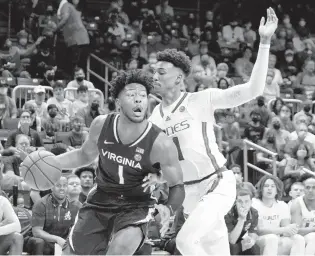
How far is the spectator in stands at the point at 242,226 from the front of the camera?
10.3m

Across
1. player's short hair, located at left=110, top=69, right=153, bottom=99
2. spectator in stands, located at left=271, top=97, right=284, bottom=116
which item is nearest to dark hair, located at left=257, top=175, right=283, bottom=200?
spectator in stands, located at left=271, top=97, right=284, bottom=116

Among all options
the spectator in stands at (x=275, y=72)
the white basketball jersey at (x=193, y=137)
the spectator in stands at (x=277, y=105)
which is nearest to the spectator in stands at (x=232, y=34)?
the spectator in stands at (x=275, y=72)

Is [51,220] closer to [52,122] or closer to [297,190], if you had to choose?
[52,122]

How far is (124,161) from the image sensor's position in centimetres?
651

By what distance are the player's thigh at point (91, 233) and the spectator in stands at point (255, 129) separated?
774cm

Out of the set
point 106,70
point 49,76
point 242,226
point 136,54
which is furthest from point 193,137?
point 106,70

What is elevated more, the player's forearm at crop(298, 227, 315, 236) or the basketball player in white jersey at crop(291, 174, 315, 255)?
the basketball player in white jersey at crop(291, 174, 315, 255)

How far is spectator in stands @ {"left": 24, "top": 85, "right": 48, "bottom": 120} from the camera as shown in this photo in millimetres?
13025

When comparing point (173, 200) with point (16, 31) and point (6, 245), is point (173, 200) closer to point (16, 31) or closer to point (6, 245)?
point (6, 245)

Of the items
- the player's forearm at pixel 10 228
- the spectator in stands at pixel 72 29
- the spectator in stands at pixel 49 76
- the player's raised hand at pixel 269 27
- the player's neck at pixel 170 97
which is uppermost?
the player's raised hand at pixel 269 27

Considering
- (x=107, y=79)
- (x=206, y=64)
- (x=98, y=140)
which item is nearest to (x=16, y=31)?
(x=107, y=79)

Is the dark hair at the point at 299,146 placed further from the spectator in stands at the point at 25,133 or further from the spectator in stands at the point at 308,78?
the spectator in stands at the point at 308,78

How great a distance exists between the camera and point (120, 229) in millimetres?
6465

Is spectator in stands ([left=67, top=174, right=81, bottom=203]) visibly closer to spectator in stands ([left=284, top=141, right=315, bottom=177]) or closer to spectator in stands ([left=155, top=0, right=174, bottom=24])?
spectator in stands ([left=284, top=141, right=315, bottom=177])
